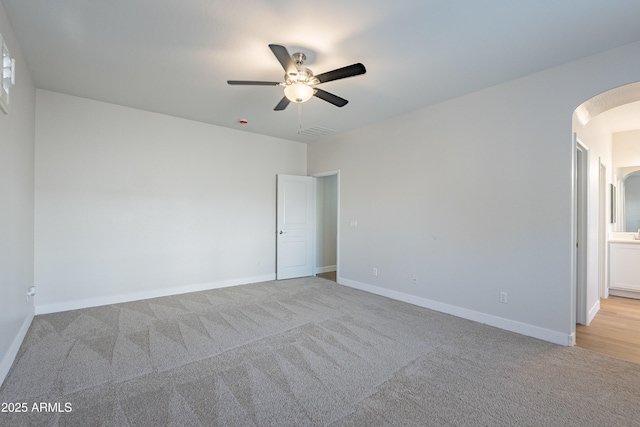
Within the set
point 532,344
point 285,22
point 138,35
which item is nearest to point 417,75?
point 285,22

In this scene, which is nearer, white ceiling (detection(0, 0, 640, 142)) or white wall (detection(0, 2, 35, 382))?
white ceiling (detection(0, 0, 640, 142))

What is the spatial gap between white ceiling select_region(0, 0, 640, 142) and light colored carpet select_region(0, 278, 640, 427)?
2766 millimetres

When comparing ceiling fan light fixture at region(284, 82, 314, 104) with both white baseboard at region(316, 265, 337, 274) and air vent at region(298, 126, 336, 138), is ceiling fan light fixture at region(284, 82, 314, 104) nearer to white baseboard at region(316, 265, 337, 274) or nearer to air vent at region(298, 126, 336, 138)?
air vent at region(298, 126, 336, 138)

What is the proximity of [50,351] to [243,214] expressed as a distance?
3133 mm

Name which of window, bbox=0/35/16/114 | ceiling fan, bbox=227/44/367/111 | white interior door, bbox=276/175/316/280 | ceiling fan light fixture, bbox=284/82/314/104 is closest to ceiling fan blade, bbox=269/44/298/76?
ceiling fan, bbox=227/44/367/111

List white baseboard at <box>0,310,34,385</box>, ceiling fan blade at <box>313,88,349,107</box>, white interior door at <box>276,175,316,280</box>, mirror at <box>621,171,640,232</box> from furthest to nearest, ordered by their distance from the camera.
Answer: white interior door at <box>276,175,316,280</box> < mirror at <box>621,171,640,232</box> < ceiling fan blade at <box>313,88,349,107</box> < white baseboard at <box>0,310,34,385</box>

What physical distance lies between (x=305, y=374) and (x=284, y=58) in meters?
2.47

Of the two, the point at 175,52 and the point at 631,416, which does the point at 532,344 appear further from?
the point at 175,52

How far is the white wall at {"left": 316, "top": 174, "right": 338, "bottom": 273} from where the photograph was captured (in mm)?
6555

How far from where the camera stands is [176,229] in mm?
4609

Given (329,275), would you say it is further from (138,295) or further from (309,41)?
(309,41)

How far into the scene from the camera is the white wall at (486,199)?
2879 mm

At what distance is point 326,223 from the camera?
6.70 metres

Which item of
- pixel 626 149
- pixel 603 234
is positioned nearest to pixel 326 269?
pixel 603 234
